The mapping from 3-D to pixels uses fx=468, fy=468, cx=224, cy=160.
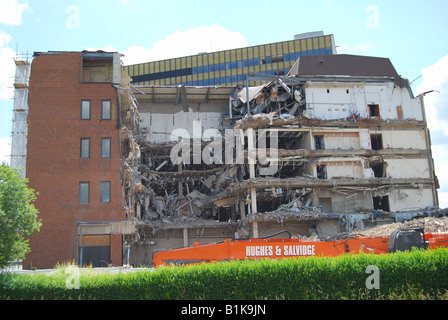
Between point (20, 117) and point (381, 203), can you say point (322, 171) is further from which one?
point (20, 117)

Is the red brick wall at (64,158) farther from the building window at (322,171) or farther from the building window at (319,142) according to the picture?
the building window at (319,142)

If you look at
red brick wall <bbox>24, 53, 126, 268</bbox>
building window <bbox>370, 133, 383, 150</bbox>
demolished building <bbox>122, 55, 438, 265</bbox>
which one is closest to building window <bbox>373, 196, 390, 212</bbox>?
demolished building <bbox>122, 55, 438, 265</bbox>

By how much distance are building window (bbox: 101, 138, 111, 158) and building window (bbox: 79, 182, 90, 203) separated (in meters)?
2.48

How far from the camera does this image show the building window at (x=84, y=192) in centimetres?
3403

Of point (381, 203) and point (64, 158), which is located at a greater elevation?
point (64, 158)

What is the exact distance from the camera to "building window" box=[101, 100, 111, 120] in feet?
117

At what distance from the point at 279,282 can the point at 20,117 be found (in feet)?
154

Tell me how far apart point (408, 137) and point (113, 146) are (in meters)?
31.8

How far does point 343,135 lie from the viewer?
48688 millimetres

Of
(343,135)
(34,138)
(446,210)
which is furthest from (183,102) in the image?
(446,210)

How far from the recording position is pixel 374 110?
166ft

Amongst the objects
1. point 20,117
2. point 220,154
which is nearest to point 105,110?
point 220,154

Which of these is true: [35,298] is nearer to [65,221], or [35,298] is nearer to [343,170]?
[65,221]

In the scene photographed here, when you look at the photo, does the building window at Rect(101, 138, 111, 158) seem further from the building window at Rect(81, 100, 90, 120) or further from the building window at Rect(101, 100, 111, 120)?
the building window at Rect(81, 100, 90, 120)
